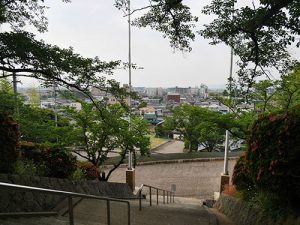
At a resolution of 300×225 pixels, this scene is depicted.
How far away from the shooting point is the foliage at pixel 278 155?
5.36m

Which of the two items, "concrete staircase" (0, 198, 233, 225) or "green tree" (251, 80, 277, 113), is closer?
"concrete staircase" (0, 198, 233, 225)

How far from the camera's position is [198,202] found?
16266 mm

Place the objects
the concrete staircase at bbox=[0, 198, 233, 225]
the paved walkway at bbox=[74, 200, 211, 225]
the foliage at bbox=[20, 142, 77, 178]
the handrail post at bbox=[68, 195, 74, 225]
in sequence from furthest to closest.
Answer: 1. the foliage at bbox=[20, 142, 77, 178]
2. the paved walkway at bbox=[74, 200, 211, 225]
3. the concrete staircase at bbox=[0, 198, 233, 225]
4. the handrail post at bbox=[68, 195, 74, 225]

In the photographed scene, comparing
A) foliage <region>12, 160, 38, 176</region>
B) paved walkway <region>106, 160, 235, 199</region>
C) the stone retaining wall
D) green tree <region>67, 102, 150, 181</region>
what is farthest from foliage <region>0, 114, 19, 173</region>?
paved walkway <region>106, 160, 235, 199</region>

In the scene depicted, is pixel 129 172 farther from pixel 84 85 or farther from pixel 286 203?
pixel 286 203

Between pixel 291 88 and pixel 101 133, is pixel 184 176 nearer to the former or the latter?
pixel 101 133

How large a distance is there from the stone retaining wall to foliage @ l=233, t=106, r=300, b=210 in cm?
386

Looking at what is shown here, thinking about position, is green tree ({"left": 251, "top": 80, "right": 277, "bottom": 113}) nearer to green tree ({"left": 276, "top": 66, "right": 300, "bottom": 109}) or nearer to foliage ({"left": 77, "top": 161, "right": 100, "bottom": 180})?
green tree ({"left": 276, "top": 66, "right": 300, "bottom": 109})

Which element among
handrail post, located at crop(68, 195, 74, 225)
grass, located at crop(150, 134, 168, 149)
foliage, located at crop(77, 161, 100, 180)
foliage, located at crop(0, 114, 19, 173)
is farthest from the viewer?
grass, located at crop(150, 134, 168, 149)

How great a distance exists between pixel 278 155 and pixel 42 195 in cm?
427

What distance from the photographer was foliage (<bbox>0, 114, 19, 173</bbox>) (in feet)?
23.3

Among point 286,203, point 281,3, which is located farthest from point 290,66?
point 286,203

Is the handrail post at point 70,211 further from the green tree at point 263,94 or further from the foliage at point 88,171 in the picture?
the green tree at point 263,94

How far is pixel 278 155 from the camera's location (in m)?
5.61
